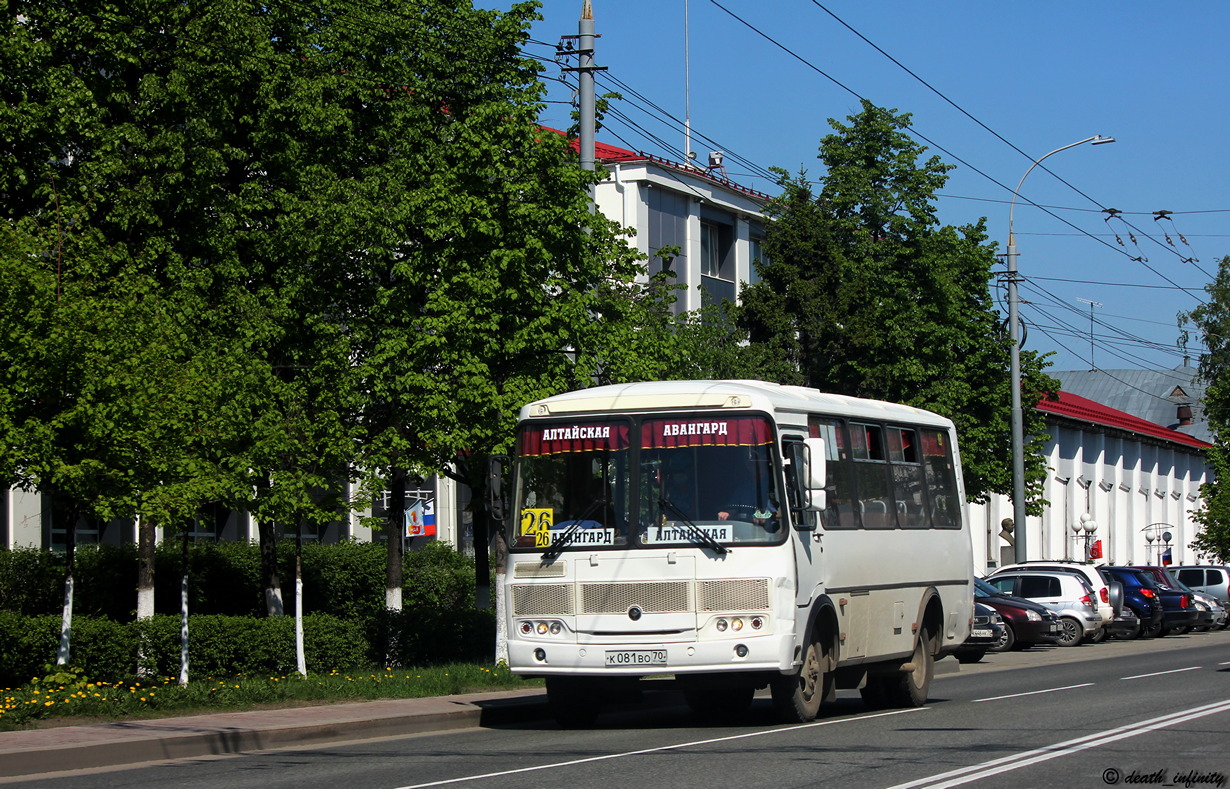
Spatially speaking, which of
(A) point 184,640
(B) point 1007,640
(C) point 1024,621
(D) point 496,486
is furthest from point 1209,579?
(D) point 496,486

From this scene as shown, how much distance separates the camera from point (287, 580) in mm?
28672

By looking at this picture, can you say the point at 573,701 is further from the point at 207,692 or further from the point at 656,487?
the point at 207,692

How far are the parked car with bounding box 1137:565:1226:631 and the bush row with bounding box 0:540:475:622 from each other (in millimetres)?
18976

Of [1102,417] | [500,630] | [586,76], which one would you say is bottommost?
[500,630]

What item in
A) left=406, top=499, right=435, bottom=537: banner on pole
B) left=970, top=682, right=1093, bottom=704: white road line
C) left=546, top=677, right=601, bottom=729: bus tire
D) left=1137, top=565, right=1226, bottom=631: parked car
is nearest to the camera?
left=546, top=677, right=601, bottom=729: bus tire

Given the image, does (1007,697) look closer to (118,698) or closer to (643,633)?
(643,633)

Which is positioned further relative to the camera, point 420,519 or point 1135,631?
point 420,519

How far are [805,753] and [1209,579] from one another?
3903 cm

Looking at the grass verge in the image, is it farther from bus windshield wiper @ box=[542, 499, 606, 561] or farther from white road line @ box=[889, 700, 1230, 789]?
white road line @ box=[889, 700, 1230, 789]

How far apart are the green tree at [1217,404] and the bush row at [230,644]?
164ft

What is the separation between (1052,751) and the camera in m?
11.4

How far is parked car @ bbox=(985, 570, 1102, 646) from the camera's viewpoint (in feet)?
112

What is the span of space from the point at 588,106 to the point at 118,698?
30.7 ft

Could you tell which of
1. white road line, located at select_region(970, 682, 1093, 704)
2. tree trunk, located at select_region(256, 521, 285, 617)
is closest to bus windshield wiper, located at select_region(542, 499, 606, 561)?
white road line, located at select_region(970, 682, 1093, 704)
